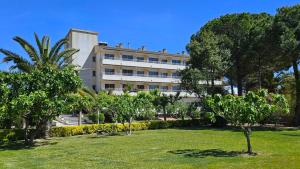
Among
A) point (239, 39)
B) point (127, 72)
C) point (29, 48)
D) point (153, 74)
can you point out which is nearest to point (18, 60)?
point (29, 48)

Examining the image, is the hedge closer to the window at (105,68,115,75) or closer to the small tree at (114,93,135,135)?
the small tree at (114,93,135,135)

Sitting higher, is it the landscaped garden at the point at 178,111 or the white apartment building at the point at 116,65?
the white apartment building at the point at 116,65

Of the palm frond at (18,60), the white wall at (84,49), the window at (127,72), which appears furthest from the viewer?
the window at (127,72)

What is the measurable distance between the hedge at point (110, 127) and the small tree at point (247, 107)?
814 inches

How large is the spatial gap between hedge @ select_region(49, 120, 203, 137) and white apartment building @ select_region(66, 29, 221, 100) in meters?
23.3

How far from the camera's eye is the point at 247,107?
739 inches

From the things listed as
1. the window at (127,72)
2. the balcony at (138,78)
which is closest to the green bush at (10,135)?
the balcony at (138,78)

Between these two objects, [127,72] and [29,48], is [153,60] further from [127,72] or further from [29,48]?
[29,48]

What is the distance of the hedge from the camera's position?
36.9m

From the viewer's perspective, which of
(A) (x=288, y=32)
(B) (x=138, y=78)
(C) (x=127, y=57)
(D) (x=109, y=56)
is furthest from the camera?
(B) (x=138, y=78)

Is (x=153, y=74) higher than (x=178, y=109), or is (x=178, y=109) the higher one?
(x=153, y=74)

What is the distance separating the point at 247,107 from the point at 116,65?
56.2 metres

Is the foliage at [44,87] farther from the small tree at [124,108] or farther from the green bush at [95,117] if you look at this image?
the green bush at [95,117]

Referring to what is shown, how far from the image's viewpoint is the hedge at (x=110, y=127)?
36.9m
